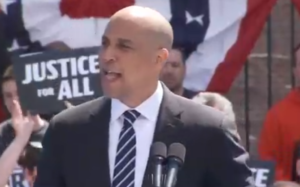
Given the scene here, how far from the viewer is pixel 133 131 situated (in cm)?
375

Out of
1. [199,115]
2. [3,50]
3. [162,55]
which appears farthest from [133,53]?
[3,50]

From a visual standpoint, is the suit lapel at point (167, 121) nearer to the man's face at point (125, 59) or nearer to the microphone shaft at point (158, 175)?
the man's face at point (125, 59)

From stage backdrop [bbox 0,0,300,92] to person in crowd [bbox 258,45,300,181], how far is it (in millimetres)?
928

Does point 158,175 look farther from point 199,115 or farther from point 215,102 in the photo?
point 215,102

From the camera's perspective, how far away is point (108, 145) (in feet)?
12.3

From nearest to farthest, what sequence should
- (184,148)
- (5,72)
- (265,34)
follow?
(184,148), (5,72), (265,34)

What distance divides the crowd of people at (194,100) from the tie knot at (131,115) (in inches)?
74.8

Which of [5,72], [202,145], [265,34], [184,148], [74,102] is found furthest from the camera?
[265,34]

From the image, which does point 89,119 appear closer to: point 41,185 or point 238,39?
point 41,185

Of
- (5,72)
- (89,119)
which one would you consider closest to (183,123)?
(89,119)

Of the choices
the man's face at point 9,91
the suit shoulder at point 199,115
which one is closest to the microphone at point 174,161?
the suit shoulder at point 199,115

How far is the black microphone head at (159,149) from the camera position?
3316mm

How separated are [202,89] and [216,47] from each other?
323 mm

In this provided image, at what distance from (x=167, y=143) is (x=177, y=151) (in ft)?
0.94
